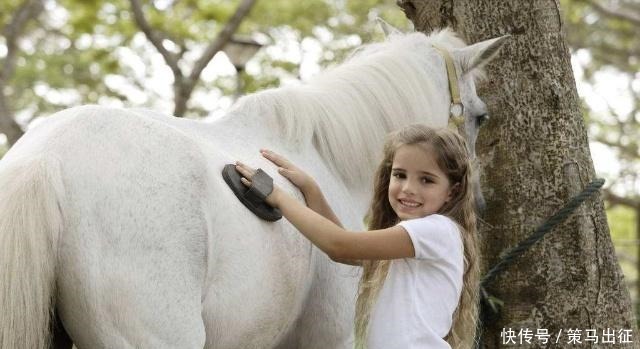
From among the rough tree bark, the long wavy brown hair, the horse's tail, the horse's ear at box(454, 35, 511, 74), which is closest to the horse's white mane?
the horse's ear at box(454, 35, 511, 74)

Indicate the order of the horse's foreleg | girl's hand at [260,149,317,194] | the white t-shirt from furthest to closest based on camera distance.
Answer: girl's hand at [260,149,317,194] → the white t-shirt → the horse's foreleg

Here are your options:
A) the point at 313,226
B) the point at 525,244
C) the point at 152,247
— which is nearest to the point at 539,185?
the point at 525,244

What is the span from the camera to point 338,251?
2434 mm

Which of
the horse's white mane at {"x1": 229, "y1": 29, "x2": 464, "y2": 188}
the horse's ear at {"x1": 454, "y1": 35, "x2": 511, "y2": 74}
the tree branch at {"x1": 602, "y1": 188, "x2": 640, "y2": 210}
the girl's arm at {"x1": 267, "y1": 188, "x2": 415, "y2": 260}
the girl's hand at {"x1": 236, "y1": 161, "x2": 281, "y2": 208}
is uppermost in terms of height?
the tree branch at {"x1": 602, "y1": 188, "x2": 640, "y2": 210}

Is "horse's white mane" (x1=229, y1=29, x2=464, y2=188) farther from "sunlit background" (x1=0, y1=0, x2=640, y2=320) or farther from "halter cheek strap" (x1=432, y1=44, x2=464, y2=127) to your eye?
"sunlit background" (x1=0, y1=0, x2=640, y2=320)

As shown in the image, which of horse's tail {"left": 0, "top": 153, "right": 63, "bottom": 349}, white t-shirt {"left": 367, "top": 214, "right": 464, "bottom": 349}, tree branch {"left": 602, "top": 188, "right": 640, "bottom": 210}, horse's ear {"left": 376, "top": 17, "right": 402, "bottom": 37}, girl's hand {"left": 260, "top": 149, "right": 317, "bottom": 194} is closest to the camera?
horse's tail {"left": 0, "top": 153, "right": 63, "bottom": 349}

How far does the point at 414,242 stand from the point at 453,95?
1329mm

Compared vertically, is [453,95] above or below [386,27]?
below

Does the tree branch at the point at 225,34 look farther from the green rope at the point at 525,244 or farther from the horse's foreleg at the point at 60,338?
the horse's foreleg at the point at 60,338

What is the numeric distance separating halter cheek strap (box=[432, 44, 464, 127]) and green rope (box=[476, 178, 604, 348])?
0.63 m

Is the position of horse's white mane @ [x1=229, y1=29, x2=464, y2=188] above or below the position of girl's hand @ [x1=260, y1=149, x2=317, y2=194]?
above

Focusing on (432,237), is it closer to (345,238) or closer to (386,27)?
(345,238)

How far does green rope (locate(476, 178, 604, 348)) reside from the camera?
3.64m

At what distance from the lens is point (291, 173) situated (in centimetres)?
277
